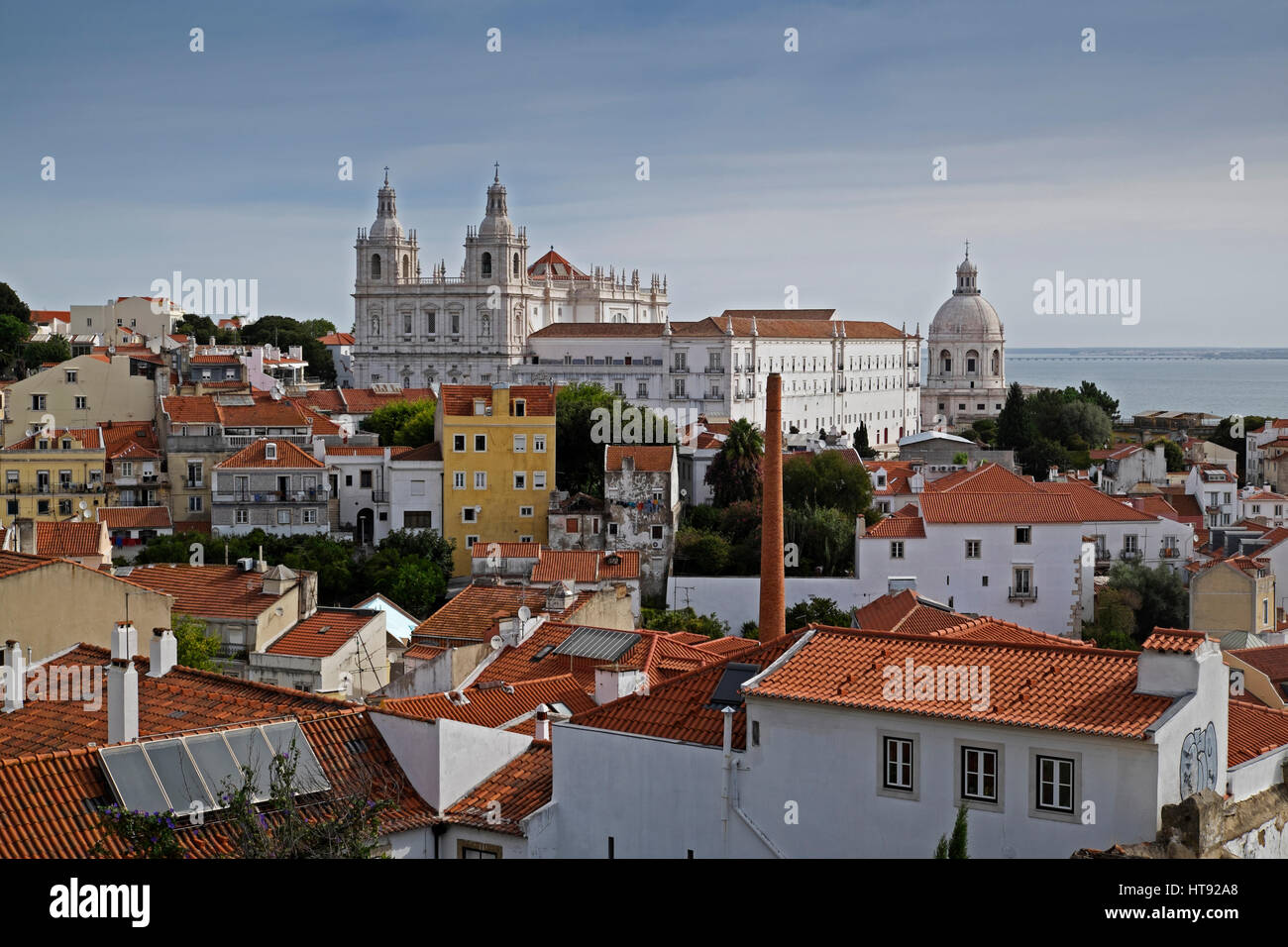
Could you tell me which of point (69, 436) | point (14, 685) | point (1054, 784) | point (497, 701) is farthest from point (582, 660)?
point (69, 436)

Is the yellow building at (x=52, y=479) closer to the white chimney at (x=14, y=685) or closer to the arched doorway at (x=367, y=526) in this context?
the arched doorway at (x=367, y=526)

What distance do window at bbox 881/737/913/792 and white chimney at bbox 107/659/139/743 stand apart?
3.79 metres

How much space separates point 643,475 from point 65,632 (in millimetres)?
17377

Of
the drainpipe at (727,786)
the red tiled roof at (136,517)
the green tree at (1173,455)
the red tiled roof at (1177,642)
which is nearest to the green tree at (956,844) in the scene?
the red tiled roof at (1177,642)

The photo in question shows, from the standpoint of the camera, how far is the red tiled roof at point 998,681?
713 centimetres

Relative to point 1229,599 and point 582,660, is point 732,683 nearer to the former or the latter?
point 582,660

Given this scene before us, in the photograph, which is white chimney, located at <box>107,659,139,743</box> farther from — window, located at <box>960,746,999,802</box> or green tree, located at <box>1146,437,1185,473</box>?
green tree, located at <box>1146,437,1185,473</box>

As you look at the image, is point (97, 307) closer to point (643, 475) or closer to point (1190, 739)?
point (643, 475)

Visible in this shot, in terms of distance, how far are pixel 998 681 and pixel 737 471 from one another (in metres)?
25.4

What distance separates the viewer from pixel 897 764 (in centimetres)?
744

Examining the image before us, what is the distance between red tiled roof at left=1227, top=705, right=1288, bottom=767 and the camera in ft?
27.3

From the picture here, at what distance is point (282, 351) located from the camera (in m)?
65.9
